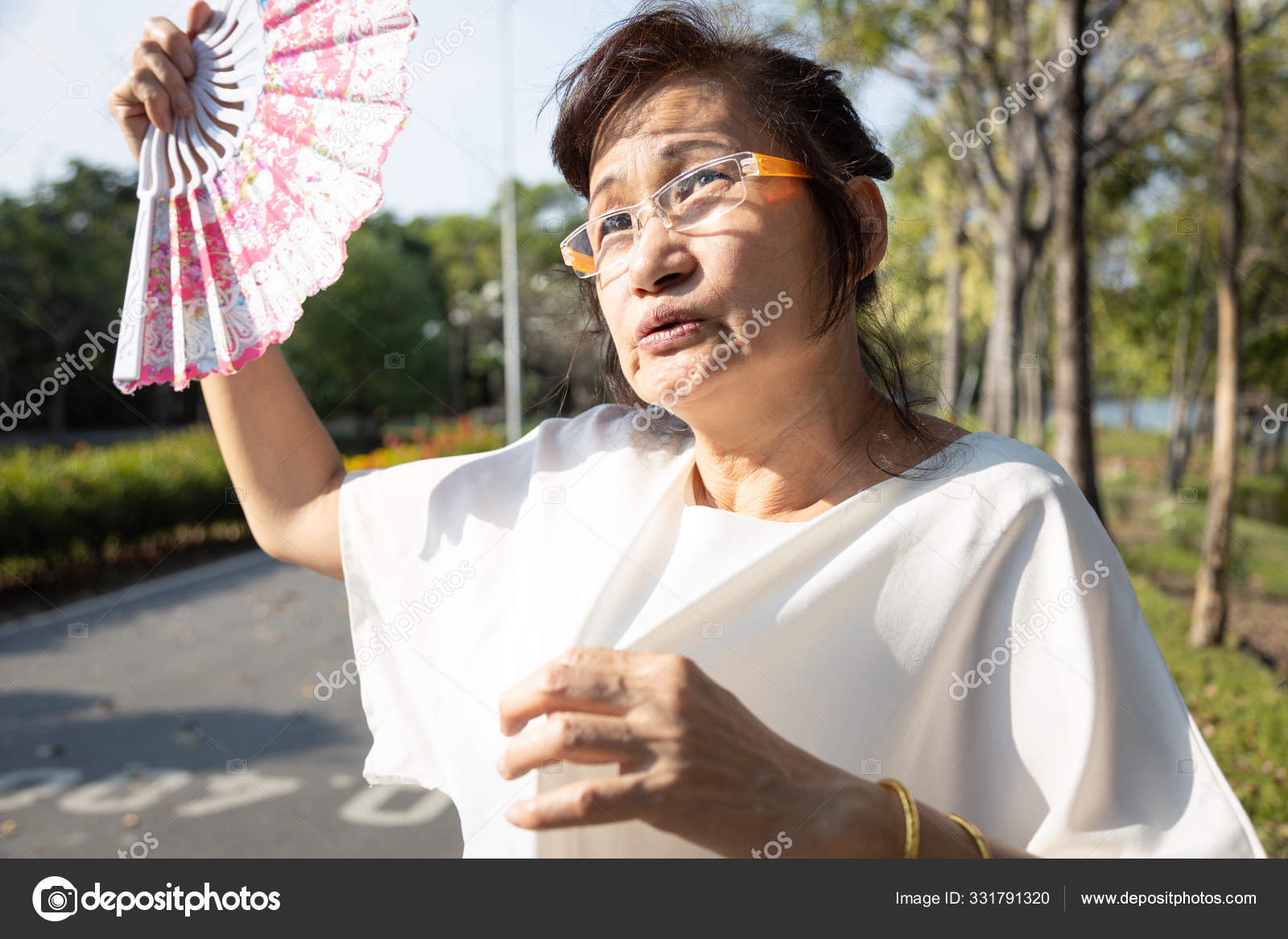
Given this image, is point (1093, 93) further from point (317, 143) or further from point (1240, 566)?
point (317, 143)

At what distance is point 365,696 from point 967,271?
26.3m

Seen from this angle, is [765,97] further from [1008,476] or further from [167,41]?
[167,41]

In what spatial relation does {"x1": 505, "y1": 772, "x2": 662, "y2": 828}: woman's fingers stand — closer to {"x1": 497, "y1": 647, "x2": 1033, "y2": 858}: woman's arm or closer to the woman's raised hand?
{"x1": 497, "y1": 647, "x2": 1033, "y2": 858}: woman's arm

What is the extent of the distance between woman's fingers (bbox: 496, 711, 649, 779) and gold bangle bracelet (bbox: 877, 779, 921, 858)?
327 mm

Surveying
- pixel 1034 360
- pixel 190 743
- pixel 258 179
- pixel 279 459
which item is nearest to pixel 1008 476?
pixel 279 459

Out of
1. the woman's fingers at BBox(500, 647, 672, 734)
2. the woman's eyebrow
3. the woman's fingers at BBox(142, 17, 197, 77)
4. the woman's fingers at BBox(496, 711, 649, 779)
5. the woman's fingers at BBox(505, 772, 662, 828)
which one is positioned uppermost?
the woman's fingers at BBox(142, 17, 197, 77)

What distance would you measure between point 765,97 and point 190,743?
649 centimetres

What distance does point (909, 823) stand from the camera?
1.14m

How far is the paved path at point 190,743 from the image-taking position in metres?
5.26

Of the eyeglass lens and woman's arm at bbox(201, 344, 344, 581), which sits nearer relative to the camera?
the eyeglass lens

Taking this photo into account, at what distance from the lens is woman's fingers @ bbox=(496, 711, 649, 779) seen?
3.28ft

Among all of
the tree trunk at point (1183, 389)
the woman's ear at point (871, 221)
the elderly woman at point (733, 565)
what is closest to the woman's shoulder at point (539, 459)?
the elderly woman at point (733, 565)

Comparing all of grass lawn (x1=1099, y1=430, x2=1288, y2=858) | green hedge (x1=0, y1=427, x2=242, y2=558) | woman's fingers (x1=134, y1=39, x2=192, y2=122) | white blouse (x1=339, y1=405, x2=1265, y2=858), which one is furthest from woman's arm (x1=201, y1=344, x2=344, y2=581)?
green hedge (x1=0, y1=427, x2=242, y2=558)

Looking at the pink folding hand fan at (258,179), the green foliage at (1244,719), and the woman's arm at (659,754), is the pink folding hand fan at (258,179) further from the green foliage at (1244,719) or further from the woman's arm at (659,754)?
the green foliage at (1244,719)
